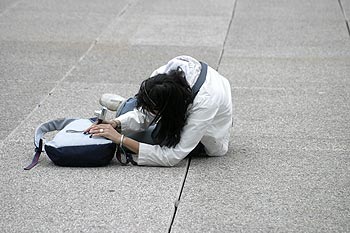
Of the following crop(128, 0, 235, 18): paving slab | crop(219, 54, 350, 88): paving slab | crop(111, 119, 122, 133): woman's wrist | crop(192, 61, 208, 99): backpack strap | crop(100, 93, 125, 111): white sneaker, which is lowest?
crop(128, 0, 235, 18): paving slab

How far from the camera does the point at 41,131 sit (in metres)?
5.72

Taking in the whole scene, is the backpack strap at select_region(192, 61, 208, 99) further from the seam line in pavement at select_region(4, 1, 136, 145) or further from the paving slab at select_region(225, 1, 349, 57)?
the paving slab at select_region(225, 1, 349, 57)

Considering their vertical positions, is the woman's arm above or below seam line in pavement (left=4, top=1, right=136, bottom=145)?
above

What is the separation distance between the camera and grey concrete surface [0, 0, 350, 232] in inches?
187

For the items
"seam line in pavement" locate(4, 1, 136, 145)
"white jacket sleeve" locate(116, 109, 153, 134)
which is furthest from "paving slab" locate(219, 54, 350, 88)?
"white jacket sleeve" locate(116, 109, 153, 134)

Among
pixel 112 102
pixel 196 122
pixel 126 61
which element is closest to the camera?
pixel 196 122

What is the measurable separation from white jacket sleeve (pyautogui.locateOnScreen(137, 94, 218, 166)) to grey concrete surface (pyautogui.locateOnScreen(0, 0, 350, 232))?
0.08m

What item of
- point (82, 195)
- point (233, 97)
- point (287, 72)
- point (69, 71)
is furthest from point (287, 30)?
point (82, 195)

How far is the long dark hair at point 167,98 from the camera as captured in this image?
4980 mm

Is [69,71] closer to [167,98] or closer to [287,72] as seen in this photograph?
[287,72]

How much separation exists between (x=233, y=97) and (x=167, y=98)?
230cm

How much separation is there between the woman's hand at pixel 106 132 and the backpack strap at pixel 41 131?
40cm

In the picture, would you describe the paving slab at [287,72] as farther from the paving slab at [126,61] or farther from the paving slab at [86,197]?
the paving slab at [86,197]

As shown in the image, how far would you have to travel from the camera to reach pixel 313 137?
614 centimetres
